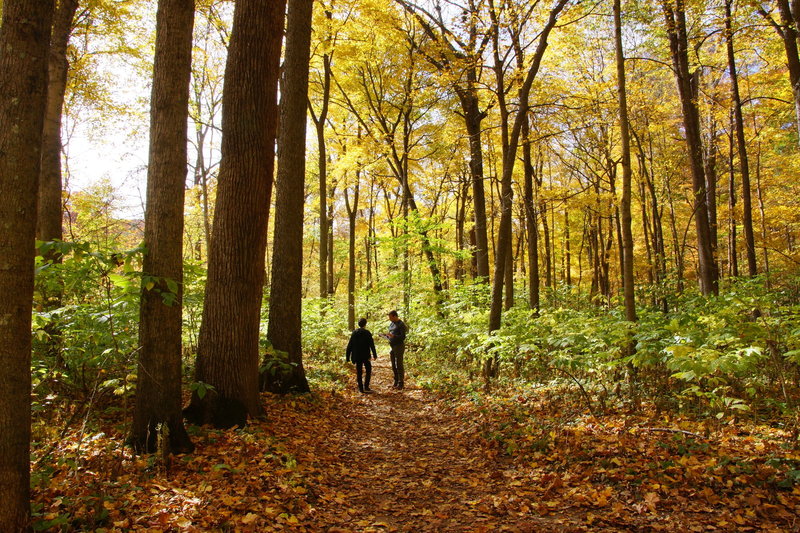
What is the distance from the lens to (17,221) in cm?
261

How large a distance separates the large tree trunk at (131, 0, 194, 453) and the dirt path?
1738 mm

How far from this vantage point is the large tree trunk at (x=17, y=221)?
2.58 metres

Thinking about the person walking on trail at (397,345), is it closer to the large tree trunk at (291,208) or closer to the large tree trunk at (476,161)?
the large tree trunk at (291,208)

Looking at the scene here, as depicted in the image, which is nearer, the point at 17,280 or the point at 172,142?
the point at 17,280

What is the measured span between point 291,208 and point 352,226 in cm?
1172

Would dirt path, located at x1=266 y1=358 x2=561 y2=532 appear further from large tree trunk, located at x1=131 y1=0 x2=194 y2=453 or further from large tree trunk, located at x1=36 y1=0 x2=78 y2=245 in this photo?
large tree trunk, located at x1=36 y1=0 x2=78 y2=245

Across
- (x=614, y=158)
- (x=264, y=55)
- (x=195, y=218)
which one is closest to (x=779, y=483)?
(x=264, y=55)

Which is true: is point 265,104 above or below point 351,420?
above

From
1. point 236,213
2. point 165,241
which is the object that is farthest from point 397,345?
point 165,241

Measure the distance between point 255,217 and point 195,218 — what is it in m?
22.2

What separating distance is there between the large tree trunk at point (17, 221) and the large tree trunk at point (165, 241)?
70.0 inches

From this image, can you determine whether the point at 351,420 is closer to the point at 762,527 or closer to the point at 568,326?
the point at 568,326

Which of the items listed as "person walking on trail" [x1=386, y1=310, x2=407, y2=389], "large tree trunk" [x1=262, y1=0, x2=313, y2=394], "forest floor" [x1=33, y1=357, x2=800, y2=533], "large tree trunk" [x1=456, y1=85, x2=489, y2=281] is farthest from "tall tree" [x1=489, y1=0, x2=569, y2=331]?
"large tree trunk" [x1=262, y1=0, x2=313, y2=394]

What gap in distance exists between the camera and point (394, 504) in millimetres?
4602
